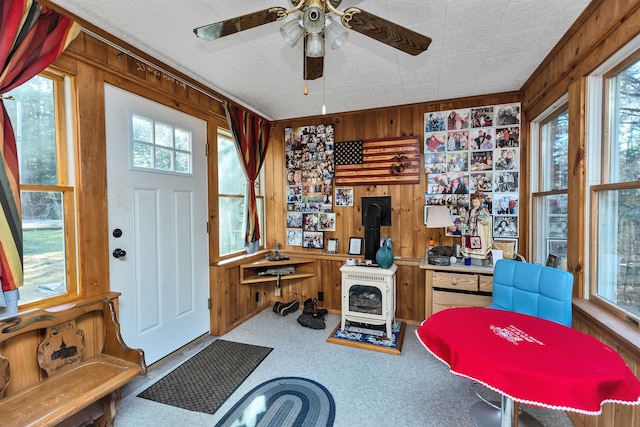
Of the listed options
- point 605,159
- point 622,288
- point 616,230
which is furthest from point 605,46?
point 622,288

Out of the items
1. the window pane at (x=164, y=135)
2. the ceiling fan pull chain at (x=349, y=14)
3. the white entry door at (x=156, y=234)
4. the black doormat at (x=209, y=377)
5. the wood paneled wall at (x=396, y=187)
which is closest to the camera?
the ceiling fan pull chain at (x=349, y=14)

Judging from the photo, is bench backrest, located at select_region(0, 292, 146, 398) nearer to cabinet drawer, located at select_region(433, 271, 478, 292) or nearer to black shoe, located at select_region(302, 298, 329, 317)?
black shoe, located at select_region(302, 298, 329, 317)

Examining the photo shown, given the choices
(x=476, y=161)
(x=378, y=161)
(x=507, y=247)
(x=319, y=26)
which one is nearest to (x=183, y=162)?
(x=319, y=26)

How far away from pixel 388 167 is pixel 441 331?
232 centimetres

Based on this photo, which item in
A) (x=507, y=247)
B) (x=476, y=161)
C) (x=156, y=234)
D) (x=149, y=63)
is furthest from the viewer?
(x=476, y=161)

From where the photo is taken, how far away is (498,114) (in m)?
3.04

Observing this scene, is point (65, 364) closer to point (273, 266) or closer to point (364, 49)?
point (273, 266)

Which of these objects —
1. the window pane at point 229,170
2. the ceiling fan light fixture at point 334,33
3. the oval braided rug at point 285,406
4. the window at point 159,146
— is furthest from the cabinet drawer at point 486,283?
the window at point 159,146

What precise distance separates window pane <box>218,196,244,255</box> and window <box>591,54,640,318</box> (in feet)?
10.5

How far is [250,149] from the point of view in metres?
3.46

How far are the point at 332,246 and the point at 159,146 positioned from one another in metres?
2.24

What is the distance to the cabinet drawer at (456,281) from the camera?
8.87 ft

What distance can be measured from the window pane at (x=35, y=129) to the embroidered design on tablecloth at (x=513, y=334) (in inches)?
107

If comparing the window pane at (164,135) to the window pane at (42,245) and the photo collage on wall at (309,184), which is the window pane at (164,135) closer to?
the window pane at (42,245)
